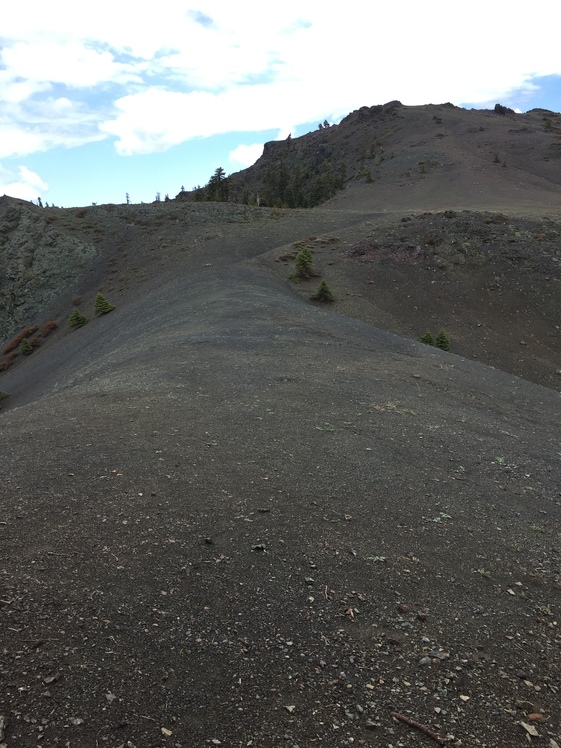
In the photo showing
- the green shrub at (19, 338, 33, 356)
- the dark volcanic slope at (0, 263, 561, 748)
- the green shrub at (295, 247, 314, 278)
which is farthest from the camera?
the green shrub at (19, 338, 33, 356)

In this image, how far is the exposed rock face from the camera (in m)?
44.9

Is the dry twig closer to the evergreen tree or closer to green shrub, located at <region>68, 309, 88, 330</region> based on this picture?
green shrub, located at <region>68, 309, 88, 330</region>

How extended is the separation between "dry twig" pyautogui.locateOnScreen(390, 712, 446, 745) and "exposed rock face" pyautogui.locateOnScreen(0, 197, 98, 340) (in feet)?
152

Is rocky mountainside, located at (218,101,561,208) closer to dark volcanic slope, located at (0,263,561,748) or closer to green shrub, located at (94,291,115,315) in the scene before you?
green shrub, located at (94,291,115,315)

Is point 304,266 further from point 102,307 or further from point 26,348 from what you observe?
point 26,348

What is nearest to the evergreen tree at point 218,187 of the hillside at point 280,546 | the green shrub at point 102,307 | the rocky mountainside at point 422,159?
the rocky mountainside at point 422,159

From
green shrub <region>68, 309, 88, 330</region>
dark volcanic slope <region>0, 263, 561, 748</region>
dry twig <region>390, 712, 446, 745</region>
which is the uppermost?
green shrub <region>68, 309, 88, 330</region>

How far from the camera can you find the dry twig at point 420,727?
4128 millimetres

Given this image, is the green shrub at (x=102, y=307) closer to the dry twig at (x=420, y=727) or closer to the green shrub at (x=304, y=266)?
Result: the green shrub at (x=304, y=266)

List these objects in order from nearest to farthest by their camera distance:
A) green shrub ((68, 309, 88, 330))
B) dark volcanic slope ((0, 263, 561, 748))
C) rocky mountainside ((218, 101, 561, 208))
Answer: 1. dark volcanic slope ((0, 263, 561, 748))
2. green shrub ((68, 309, 88, 330))
3. rocky mountainside ((218, 101, 561, 208))

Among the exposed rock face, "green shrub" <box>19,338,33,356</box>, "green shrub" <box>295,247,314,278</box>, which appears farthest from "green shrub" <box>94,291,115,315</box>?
"green shrub" <box>295,247,314,278</box>

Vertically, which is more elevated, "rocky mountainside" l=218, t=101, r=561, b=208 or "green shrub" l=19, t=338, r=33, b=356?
"rocky mountainside" l=218, t=101, r=561, b=208

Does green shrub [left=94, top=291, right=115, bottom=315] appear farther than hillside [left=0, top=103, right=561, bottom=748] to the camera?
Yes

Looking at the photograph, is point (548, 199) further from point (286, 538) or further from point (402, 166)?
point (286, 538)
